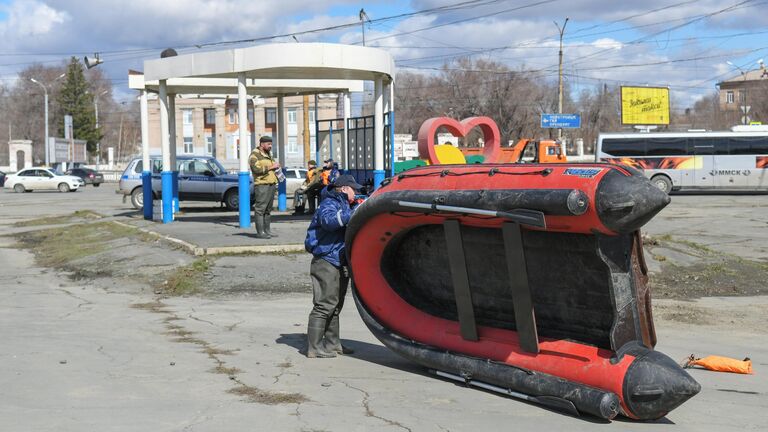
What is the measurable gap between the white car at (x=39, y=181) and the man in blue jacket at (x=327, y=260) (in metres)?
51.0

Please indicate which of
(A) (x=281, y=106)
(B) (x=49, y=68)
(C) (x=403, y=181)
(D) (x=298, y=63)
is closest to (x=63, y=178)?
(A) (x=281, y=106)

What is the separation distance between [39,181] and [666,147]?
37.9 metres

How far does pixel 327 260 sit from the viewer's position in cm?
832

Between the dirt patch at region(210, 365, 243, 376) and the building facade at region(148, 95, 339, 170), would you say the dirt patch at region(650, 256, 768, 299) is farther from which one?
the building facade at region(148, 95, 339, 170)

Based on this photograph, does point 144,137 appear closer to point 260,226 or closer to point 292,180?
point 260,226

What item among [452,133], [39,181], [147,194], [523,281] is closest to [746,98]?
[39,181]

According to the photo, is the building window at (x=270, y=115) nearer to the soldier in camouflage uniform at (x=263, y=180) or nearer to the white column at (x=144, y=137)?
the white column at (x=144, y=137)

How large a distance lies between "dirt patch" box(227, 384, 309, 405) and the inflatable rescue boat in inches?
51.3

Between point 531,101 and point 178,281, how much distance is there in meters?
60.9

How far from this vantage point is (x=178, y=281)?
1343cm

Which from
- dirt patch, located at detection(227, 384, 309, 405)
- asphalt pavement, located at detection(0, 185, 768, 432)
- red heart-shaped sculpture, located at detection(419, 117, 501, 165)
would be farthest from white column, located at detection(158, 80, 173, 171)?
dirt patch, located at detection(227, 384, 309, 405)

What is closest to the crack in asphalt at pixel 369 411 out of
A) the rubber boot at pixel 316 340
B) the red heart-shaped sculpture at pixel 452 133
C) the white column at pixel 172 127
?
the rubber boot at pixel 316 340

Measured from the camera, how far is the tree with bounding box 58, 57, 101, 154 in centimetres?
10094

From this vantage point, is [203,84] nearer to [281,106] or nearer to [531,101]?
[281,106]
